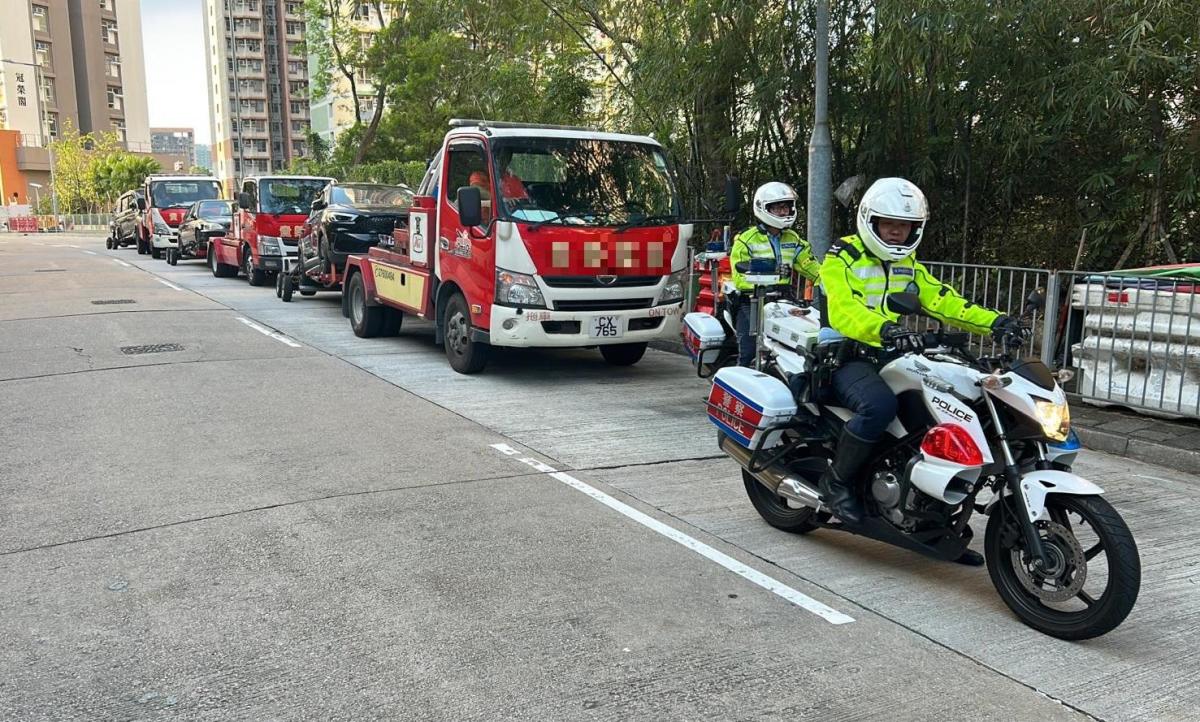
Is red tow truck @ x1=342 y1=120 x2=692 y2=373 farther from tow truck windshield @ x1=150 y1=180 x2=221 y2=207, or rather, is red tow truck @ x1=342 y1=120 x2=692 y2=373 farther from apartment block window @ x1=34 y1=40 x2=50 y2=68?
apartment block window @ x1=34 y1=40 x2=50 y2=68

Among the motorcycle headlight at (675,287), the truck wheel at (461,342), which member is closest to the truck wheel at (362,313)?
the truck wheel at (461,342)

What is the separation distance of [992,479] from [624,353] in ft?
21.4

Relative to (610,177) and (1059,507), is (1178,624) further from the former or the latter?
(610,177)

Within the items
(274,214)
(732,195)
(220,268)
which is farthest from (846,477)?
(220,268)

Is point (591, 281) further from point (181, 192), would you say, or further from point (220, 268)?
point (181, 192)

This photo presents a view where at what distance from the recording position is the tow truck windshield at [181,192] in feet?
90.7

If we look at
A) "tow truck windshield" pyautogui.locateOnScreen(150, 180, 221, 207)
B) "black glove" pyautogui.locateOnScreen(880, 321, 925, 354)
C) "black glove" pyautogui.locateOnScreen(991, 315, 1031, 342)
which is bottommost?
"black glove" pyautogui.locateOnScreen(880, 321, 925, 354)

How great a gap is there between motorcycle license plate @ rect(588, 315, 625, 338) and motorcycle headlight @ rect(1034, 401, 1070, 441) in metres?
5.77

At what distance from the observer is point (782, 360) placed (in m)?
5.23

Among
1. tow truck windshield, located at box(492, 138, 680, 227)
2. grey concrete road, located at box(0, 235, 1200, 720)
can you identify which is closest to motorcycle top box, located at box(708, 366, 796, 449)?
grey concrete road, located at box(0, 235, 1200, 720)

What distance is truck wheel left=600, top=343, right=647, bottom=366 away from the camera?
10594 millimetres

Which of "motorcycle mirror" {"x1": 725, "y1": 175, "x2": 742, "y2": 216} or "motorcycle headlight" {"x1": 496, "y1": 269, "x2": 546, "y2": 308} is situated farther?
"motorcycle mirror" {"x1": 725, "y1": 175, "x2": 742, "y2": 216}

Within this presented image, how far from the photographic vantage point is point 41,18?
83.6m

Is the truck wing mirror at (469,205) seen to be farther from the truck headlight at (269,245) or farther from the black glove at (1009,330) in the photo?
the truck headlight at (269,245)
